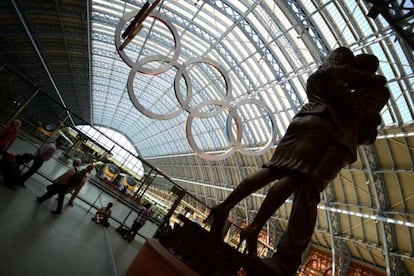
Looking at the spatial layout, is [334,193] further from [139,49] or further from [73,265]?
[139,49]

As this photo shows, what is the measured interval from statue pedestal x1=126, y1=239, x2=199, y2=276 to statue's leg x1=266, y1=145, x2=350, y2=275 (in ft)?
3.30

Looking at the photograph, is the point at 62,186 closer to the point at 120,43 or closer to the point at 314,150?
the point at 314,150

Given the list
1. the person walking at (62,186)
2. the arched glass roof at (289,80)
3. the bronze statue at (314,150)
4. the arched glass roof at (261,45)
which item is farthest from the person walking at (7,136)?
the arched glass roof at (261,45)

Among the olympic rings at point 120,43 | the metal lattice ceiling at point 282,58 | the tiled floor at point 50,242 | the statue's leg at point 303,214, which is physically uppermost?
the metal lattice ceiling at point 282,58

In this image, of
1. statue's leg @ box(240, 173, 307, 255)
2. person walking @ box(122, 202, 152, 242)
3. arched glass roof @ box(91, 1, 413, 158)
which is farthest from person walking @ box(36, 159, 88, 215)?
arched glass roof @ box(91, 1, 413, 158)

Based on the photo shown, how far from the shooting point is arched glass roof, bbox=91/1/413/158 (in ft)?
53.7

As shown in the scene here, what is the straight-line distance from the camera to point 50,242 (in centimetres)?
369

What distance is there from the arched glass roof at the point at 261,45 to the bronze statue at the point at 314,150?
9.66m

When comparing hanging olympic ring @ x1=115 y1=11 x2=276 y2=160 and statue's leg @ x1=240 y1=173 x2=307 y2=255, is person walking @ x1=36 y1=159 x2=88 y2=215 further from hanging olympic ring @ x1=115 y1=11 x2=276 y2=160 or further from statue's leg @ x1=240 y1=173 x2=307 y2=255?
hanging olympic ring @ x1=115 y1=11 x2=276 y2=160

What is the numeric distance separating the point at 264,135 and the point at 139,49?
17.0 m

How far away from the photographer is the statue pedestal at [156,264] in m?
3.23

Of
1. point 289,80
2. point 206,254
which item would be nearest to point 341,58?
point 206,254

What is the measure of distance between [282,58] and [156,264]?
68.6 feet

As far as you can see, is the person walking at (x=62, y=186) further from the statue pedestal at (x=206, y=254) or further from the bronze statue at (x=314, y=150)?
A: the bronze statue at (x=314, y=150)
